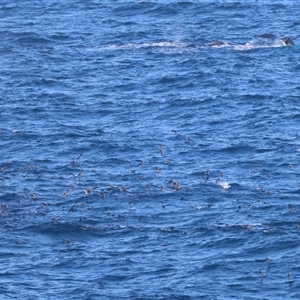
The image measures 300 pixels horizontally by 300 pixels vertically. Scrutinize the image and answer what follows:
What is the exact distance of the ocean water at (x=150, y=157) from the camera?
5031 centimetres

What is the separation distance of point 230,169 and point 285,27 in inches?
1564

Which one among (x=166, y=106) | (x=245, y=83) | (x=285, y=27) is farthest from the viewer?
(x=285, y=27)

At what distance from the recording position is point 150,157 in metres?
66.5

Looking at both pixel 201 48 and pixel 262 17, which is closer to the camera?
pixel 201 48

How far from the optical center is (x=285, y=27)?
100 metres

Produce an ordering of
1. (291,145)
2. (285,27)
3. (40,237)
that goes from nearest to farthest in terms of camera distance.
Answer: (40,237), (291,145), (285,27)

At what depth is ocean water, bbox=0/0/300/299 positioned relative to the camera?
50312 mm

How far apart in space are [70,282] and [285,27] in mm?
57344

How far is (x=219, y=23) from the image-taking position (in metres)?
103

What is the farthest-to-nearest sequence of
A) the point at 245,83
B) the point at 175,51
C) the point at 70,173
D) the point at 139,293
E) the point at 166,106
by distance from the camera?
the point at 175,51 → the point at 245,83 → the point at 166,106 → the point at 70,173 → the point at 139,293

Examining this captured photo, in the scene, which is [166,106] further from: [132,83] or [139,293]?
[139,293]

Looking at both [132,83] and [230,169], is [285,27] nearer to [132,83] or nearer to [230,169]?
[132,83]

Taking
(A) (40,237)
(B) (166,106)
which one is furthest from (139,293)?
(B) (166,106)

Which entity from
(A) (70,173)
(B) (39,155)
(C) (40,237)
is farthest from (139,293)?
(B) (39,155)
